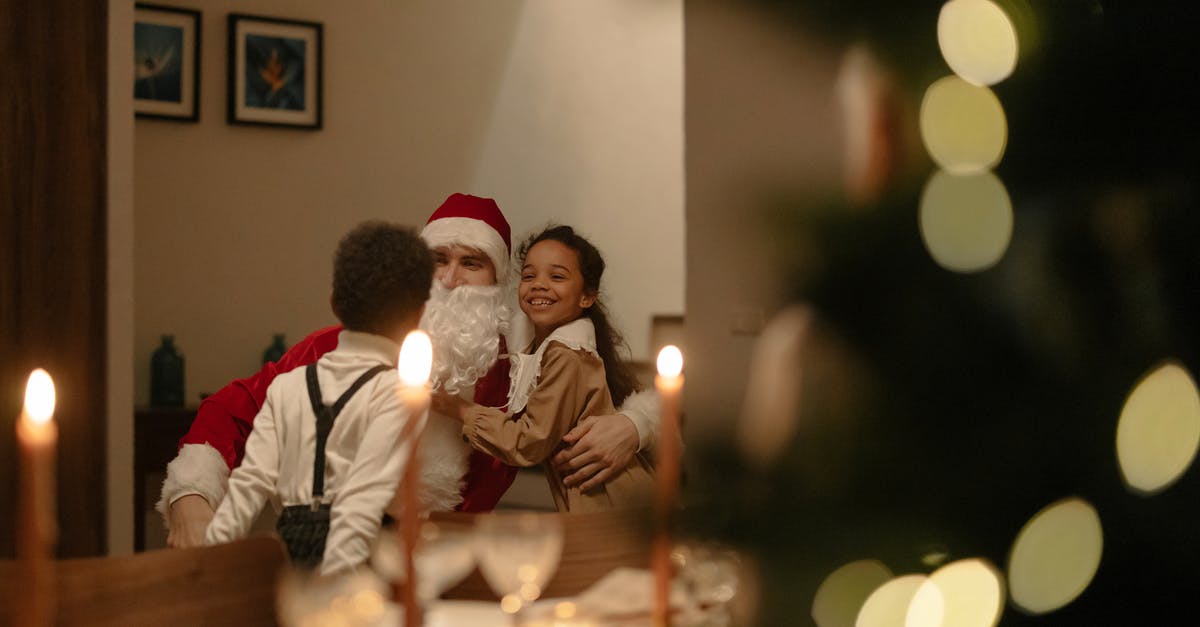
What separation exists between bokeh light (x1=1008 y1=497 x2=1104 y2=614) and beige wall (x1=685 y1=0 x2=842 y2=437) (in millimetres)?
245

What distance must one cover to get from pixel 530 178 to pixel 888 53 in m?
0.77

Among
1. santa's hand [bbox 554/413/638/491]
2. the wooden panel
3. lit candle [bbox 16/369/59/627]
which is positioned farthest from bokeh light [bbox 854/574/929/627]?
the wooden panel

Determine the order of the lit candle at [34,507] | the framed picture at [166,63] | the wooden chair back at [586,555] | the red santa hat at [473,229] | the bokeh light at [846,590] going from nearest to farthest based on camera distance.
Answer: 1. the lit candle at [34,507]
2. the bokeh light at [846,590]
3. the wooden chair back at [586,555]
4. the red santa hat at [473,229]
5. the framed picture at [166,63]

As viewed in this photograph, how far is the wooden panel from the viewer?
1.69 m

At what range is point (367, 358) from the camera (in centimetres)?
125

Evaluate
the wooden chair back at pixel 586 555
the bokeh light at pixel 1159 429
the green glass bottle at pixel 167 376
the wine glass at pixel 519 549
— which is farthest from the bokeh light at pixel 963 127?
the green glass bottle at pixel 167 376

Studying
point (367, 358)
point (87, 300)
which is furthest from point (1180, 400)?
point (87, 300)

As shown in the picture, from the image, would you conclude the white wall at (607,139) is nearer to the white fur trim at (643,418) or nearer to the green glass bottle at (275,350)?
the white fur trim at (643,418)

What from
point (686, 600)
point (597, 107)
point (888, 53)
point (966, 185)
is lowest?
point (686, 600)

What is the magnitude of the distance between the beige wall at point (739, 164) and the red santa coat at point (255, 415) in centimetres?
26

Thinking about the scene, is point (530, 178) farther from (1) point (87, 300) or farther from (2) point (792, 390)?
(1) point (87, 300)

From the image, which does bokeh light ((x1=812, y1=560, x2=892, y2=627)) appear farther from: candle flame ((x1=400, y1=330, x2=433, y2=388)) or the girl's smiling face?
the girl's smiling face

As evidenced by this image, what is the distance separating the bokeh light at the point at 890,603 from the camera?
744 millimetres

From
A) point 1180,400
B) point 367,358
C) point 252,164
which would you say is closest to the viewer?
point 1180,400
